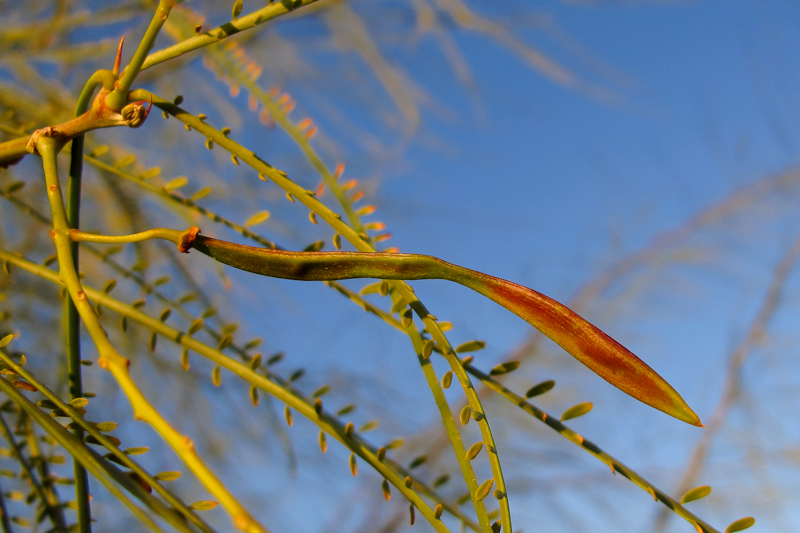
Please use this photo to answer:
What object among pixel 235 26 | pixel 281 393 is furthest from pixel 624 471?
pixel 235 26

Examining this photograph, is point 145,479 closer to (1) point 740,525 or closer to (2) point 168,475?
(2) point 168,475

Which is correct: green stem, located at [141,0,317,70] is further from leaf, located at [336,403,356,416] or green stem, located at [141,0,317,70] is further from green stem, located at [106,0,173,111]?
leaf, located at [336,403,356,416]

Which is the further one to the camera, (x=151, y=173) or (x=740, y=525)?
(x=151, y=173)

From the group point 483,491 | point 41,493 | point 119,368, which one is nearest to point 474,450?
point 483,491

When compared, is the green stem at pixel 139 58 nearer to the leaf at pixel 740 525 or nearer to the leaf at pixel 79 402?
the leaf at pixel 79 402

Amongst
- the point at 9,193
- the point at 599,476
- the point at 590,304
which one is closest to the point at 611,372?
the point at 9,193

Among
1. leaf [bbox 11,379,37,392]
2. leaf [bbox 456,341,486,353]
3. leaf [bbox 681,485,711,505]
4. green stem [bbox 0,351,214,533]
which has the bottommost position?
green stem [bbox 0,351,214,533]

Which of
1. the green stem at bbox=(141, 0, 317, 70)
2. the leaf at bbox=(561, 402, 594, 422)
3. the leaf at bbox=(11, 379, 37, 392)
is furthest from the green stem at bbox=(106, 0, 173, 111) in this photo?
the leaf at bbox=(561, 402, 594, 422)

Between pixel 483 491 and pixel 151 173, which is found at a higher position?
pixel 151 173

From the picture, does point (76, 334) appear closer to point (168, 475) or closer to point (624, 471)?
point (168, 475)

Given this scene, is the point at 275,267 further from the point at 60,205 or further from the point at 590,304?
the point at 590,304
